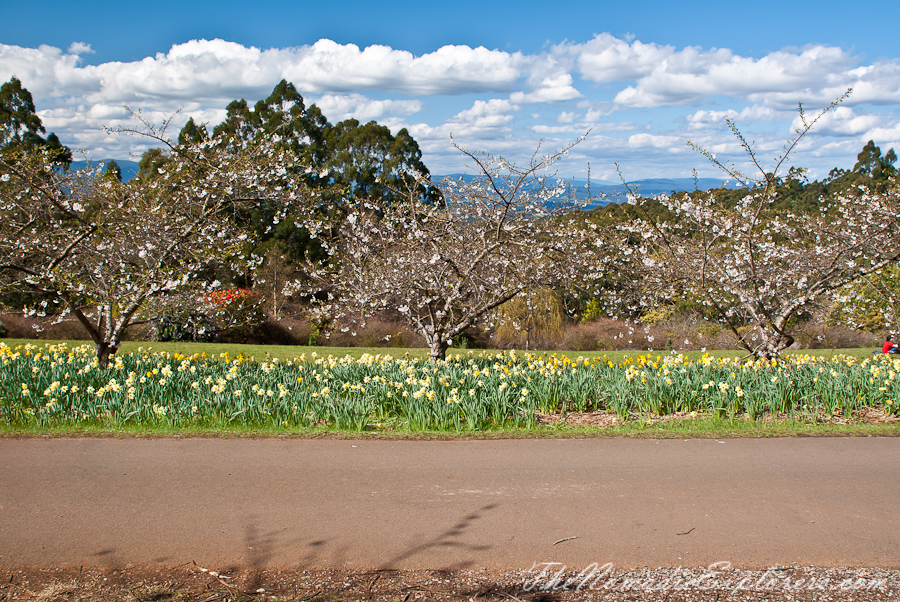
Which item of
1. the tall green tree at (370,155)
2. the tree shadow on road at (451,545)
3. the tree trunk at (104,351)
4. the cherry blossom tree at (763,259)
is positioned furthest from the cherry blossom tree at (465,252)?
the tall green tree at (370,155)

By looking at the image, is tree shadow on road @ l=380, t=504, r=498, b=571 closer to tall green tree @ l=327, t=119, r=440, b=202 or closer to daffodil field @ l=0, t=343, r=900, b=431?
daffodil field @ l=0, t=343, r=900, b=431

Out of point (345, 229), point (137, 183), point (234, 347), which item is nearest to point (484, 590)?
point (345, 229)

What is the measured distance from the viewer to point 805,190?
34625 millimetres

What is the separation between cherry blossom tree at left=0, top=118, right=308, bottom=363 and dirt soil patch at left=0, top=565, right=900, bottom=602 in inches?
216

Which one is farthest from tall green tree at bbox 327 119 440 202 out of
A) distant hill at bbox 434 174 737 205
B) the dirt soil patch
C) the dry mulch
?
the dirt soil patch

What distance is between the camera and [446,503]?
450 centimetres

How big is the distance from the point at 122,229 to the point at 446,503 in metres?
6.71

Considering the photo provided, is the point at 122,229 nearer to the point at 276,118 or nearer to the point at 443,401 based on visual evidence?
the point at 443,401

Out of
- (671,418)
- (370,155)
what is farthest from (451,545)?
(370,155)

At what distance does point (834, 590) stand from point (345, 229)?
28.9 ft

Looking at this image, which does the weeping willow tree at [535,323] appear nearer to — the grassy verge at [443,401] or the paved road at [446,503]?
the grassy verge at [443,401]

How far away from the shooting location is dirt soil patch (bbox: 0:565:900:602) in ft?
10.7

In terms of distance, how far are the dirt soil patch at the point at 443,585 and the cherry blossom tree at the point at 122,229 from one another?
548cm

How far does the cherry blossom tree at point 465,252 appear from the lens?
9156mm
